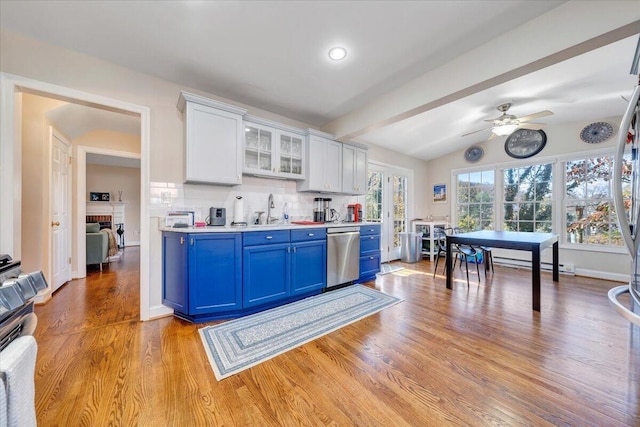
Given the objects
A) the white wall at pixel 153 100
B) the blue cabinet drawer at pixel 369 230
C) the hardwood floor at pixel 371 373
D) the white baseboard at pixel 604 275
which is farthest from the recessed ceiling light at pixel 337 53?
the white baseboard at pixel 604 275

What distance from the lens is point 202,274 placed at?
7.59ft

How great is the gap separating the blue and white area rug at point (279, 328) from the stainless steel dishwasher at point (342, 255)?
0.27 metres

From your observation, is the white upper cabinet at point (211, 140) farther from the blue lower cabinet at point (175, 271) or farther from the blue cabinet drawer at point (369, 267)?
the blue cabinet drawer at point (369, 267)

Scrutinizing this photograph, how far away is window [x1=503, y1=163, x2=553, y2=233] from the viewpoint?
179 inches

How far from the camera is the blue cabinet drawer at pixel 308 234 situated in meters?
2.89

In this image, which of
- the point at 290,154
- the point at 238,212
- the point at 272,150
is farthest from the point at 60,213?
the point at 290,154

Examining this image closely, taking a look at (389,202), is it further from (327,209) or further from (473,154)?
Result: (473,154)

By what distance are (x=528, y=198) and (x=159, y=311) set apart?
629 centimetres

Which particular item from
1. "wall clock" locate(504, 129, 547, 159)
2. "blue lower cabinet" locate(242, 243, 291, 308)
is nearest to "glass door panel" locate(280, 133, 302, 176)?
"blue lower cabinet" locate(242, 243, 291, 308)

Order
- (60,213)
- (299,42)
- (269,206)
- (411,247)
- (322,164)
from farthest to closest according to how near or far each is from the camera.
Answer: (411,247)
(322,164)
(60,213)
(269,206)
(299,42)

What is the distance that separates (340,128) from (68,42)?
288 centimetres

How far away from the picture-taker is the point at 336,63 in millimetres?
2412

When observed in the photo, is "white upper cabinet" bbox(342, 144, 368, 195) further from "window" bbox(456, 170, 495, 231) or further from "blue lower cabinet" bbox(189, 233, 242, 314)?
"window" bbox(456, 170, 495, 231)

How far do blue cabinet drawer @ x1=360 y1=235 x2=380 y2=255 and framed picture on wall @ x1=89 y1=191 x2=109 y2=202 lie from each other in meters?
7.89
